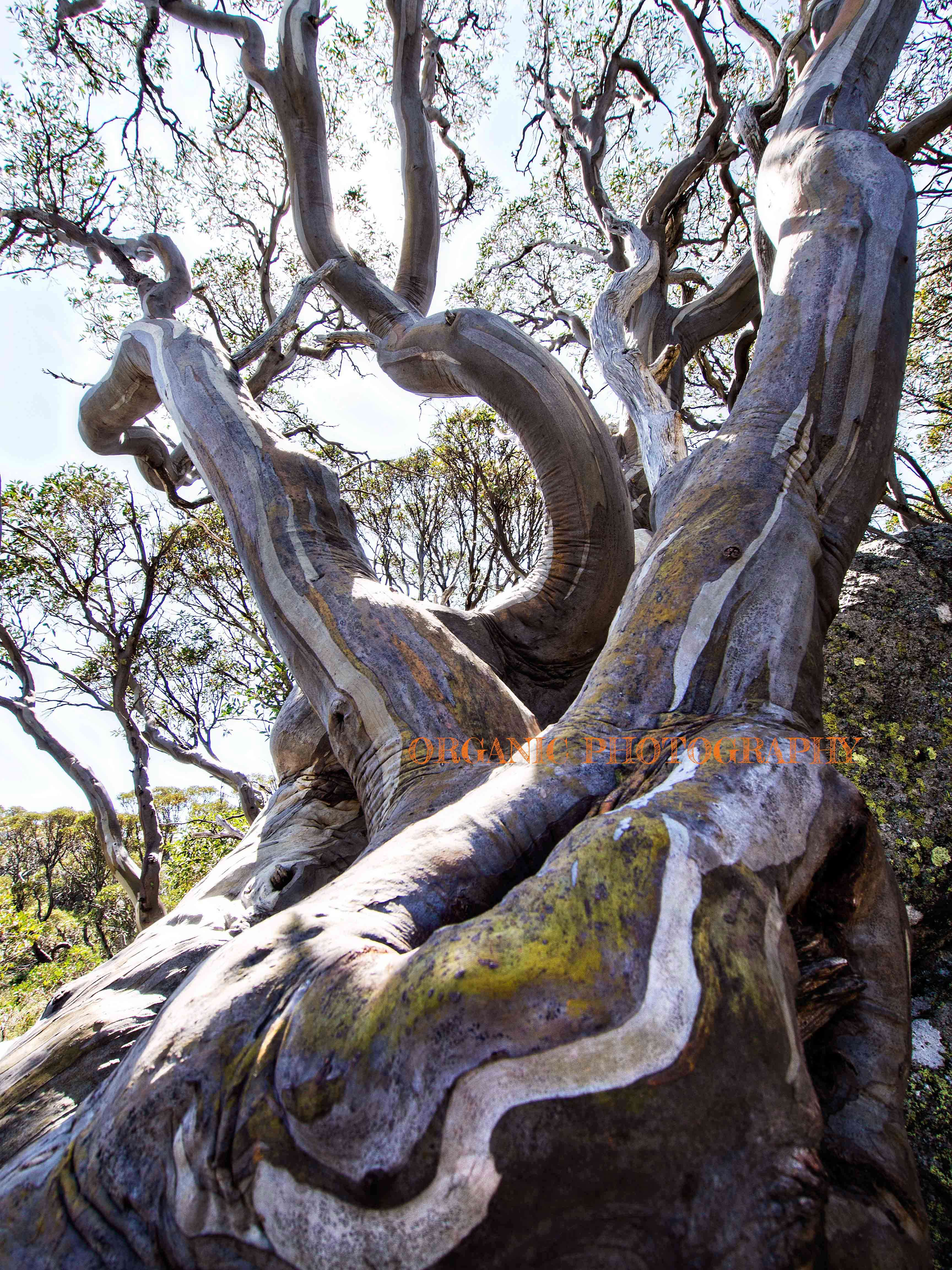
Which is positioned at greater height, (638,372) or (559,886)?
(638,372)

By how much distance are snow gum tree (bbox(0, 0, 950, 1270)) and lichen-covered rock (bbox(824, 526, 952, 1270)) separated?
1.48 feet

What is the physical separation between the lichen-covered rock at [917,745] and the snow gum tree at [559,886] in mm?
452

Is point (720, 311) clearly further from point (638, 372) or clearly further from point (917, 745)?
point (917, 745)

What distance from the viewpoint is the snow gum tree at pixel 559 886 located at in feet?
2.40

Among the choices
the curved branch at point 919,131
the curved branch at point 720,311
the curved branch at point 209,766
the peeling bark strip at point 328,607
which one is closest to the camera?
the peeling bark strip at point 328,607

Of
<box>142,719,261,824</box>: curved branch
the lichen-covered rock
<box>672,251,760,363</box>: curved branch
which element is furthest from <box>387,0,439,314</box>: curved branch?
<box>142,719,261,824</box>: curved branch

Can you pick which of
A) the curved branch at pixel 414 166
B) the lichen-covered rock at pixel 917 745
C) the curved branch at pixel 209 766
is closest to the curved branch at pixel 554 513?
the lichen-covered rock at pixel 917 745

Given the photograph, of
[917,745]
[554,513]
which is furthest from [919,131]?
[917,745]

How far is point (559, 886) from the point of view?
91cm

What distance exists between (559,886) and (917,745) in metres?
1.83

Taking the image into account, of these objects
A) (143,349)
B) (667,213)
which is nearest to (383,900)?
(143,349)

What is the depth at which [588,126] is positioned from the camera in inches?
237

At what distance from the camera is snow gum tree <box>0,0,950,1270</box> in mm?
733

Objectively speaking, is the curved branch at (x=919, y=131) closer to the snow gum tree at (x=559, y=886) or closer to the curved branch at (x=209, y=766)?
the snow gum tree at (x=559, y=886)
